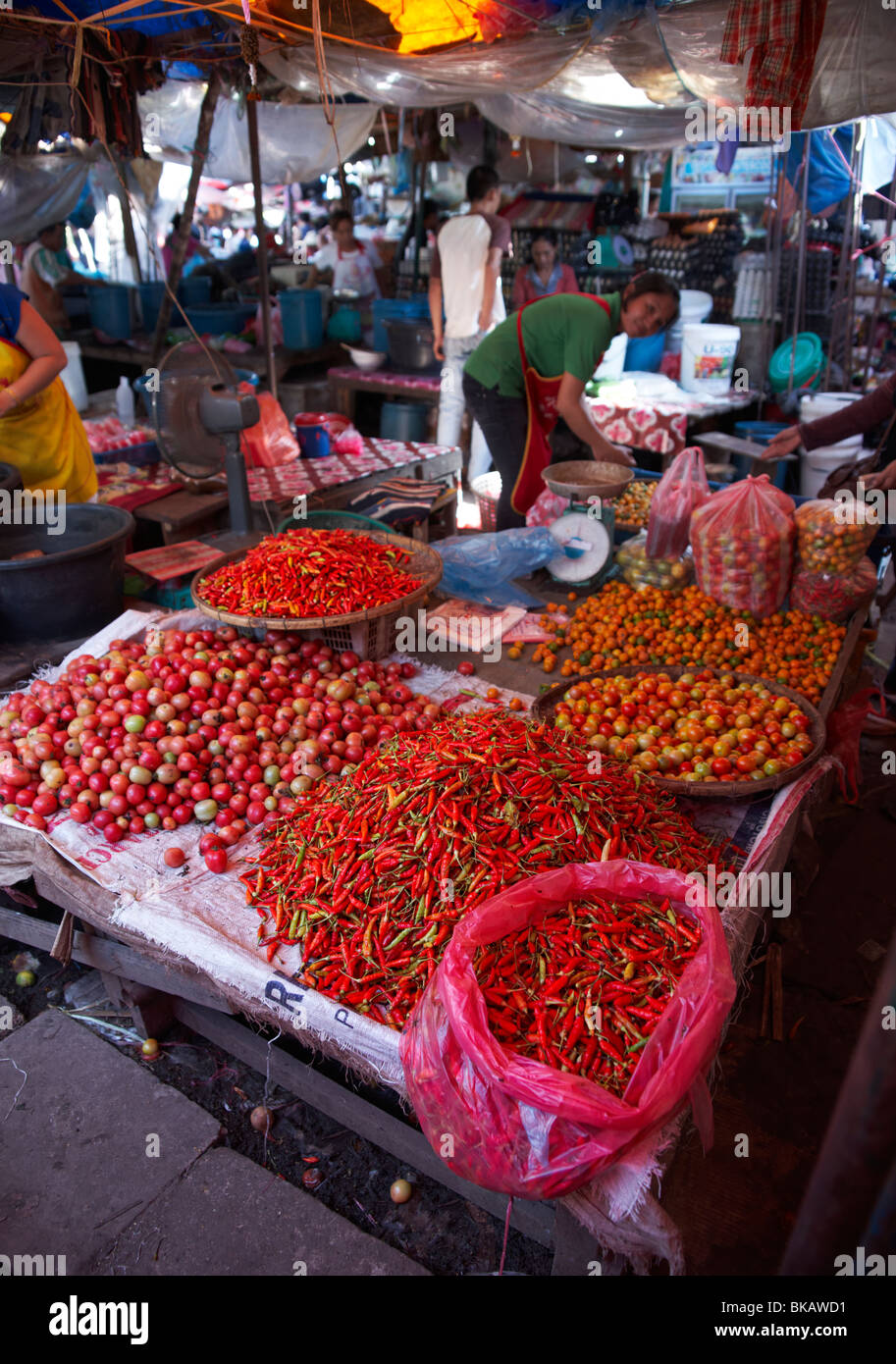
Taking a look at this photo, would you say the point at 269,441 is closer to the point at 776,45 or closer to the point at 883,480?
the point at 776,45

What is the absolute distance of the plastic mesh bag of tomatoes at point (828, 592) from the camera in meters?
3.35

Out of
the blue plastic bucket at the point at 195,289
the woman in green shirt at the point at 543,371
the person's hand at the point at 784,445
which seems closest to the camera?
the woman in green shirt at the point at 543,371

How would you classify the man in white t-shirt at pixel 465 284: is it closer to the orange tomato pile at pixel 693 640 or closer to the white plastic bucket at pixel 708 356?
the white plastic bucket at pixel 708 356

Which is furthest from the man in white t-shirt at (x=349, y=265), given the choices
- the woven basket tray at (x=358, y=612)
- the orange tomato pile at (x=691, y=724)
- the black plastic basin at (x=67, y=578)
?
the orange tomato pile at (x=691, y=724)

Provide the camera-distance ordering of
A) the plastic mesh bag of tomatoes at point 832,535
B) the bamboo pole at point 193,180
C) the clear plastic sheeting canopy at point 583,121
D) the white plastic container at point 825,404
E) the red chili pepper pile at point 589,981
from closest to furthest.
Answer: the red chili pepper pile at point 589,981
the plastic mesh bag of tomatoes at point 832,535
the bamboo pole at point 193,180
the clear plastic sheeting canopy at point 583,121
the white plastic container at point 825,404

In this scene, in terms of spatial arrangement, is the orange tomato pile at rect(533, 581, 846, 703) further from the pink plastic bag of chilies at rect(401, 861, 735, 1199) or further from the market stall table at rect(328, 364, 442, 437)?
the market stall table at rect(328, 364, 442, 437)

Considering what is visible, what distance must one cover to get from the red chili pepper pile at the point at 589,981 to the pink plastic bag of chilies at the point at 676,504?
7.30 feet

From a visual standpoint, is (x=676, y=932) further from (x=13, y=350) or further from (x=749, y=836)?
(x=13, y=350)

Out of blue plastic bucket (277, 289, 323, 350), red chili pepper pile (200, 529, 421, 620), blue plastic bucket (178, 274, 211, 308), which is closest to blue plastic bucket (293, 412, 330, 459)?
red chili pepper pile (200, 529, 421, 620)

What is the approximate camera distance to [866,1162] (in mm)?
865

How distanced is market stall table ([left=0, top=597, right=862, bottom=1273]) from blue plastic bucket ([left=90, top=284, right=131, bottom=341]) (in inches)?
309

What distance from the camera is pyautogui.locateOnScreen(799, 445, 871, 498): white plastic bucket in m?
7.20

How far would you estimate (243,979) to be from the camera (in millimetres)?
1929

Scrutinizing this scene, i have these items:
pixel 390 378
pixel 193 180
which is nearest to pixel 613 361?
pixel 390 378
